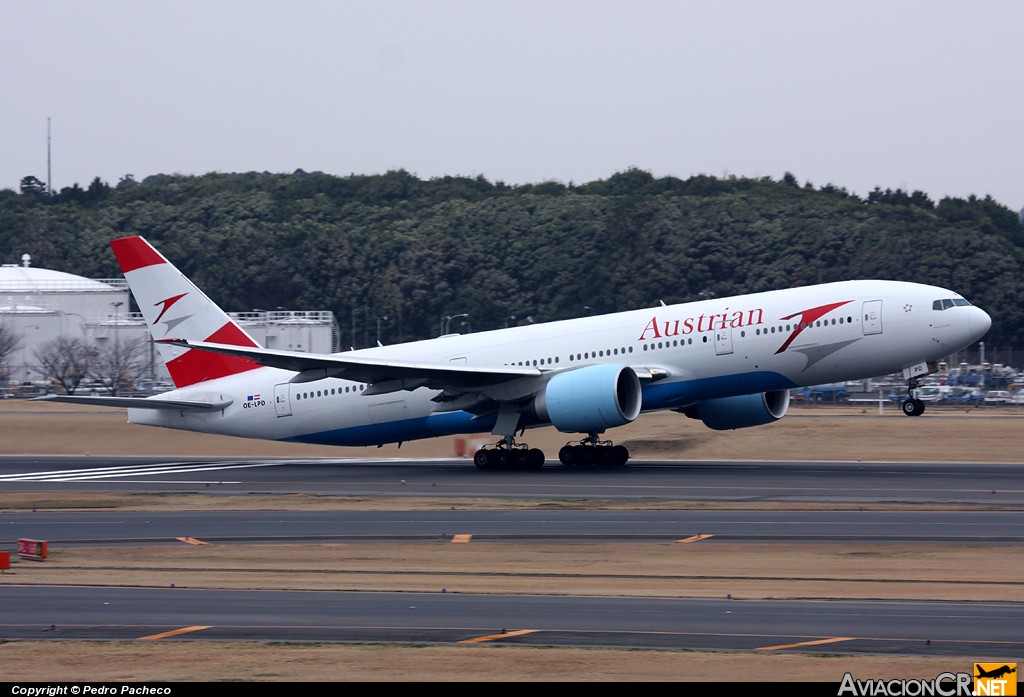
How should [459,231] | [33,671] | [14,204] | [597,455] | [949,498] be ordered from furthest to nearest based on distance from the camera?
[14,204]
[459,231]
[597,455]
[949,498]
[33,671]

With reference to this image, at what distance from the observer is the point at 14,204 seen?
132 meters

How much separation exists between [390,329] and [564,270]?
1412 centimetres

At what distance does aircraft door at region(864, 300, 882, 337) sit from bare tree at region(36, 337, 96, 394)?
64.3m

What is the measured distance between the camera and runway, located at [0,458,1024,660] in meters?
15.9

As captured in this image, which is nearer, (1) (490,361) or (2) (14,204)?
(1) (490,361)

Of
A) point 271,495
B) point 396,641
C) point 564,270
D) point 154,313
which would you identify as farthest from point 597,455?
point 564,270

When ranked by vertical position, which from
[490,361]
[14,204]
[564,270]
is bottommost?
[490,361]

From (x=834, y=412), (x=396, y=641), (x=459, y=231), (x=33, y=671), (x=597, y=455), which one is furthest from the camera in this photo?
(x=459, y=231)

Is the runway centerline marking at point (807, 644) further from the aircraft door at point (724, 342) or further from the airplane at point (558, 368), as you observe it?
the aircraft door at point (724, 342)

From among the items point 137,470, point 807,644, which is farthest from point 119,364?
point 807,644

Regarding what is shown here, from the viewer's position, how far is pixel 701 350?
37656 millimetres

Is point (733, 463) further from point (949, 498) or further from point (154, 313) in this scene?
point (154, 313)

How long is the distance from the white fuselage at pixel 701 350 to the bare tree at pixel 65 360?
52.2 m

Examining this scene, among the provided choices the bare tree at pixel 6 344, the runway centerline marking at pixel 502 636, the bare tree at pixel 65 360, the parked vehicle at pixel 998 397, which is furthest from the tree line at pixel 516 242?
the runway centerline marking at pixel 502 636
